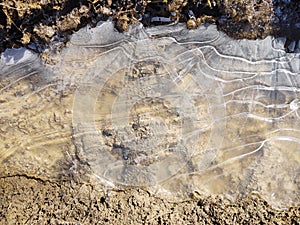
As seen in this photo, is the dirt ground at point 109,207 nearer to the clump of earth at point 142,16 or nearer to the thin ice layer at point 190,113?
the thin ice layer at point 190,113

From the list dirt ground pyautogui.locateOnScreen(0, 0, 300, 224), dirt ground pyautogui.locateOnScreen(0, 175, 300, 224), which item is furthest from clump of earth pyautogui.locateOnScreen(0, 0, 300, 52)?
dirt ground pyautogui.locateOnScreen(0, 175, 300, 224)

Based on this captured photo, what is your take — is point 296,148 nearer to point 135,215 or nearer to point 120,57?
point 135,215

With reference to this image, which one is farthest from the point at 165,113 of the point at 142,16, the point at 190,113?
the point at 142,16

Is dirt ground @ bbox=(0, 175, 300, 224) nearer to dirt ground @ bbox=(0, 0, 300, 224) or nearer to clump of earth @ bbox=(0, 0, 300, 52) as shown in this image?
dirt ground @ bbox=(0, 0, 300, 224)

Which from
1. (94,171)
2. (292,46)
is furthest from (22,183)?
(292,46)

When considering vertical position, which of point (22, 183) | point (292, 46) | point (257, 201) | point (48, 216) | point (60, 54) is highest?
point (60, 54)
